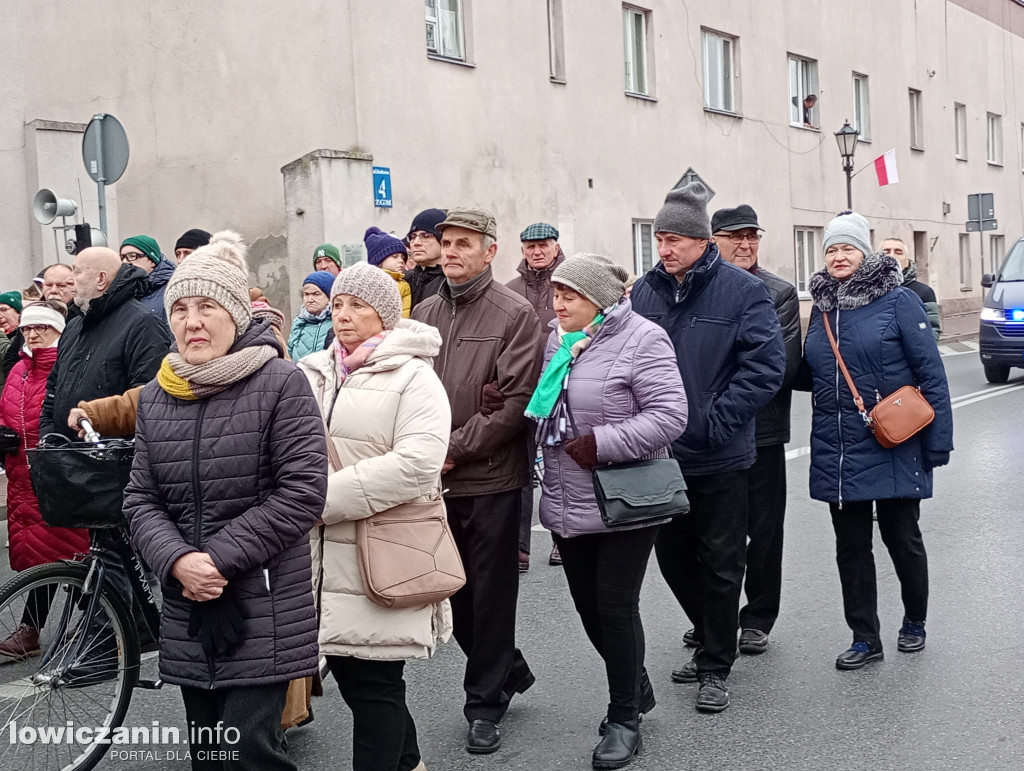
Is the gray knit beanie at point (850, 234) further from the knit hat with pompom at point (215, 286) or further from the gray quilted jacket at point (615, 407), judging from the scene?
the knit hat with pompom at point (215, 286)

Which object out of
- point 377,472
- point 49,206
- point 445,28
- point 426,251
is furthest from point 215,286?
point 445,28

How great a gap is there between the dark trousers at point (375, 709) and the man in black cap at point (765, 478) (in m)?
2.42

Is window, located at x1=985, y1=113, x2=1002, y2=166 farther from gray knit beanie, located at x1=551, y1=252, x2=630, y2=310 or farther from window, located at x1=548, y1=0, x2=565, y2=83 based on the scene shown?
gray knit beanie, located at x1=551, y1=252, x2=630, y2=310

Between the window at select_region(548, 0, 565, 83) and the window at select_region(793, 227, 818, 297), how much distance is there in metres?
8.79

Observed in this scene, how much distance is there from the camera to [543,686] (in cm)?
554

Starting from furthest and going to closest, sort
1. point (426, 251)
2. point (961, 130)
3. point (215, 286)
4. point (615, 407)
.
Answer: point (961, 130) → point (426, 251) → point (615, 407) → point (215, 286)

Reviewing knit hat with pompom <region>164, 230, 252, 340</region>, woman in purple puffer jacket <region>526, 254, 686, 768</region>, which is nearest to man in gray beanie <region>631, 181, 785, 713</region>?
woman in purple puffer jacket <region>526, 254, 686, 768</region>

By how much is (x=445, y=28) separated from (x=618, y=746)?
48.0ft

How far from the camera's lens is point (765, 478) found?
6141 mm

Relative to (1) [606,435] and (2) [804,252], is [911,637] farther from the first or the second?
(2) [804,252]

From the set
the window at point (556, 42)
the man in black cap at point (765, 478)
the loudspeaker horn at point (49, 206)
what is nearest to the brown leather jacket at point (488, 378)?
the man in black cap at point (765, 478)

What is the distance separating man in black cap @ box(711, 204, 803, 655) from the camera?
19.9 feet

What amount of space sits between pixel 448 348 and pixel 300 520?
1.68m

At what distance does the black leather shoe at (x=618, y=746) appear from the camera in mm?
4566
